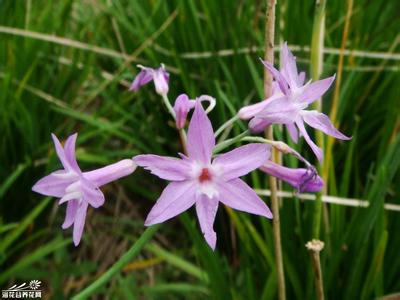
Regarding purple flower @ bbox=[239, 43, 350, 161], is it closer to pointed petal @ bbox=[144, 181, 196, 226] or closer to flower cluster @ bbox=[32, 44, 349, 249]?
flower cluster @ bbox=[32, 44, 349, 249]

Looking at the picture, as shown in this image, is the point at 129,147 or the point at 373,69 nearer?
the point at 373,69

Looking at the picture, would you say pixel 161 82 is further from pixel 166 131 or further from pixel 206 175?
pixel 166 131

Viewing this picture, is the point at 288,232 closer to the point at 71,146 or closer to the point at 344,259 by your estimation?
the point at 344,259

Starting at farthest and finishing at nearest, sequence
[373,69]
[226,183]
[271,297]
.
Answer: [373,69]
[271,297]
[226,183]

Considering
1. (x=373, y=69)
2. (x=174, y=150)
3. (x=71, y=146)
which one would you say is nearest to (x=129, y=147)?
(x=174, y=150)

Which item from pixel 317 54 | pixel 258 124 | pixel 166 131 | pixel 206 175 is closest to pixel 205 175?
pixel 206 175

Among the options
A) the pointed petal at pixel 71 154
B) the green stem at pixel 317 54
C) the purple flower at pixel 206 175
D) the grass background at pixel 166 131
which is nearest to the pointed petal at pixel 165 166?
the purple flower at pixel 206 175

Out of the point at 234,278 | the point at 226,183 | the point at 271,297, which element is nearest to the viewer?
the point at 226,183
